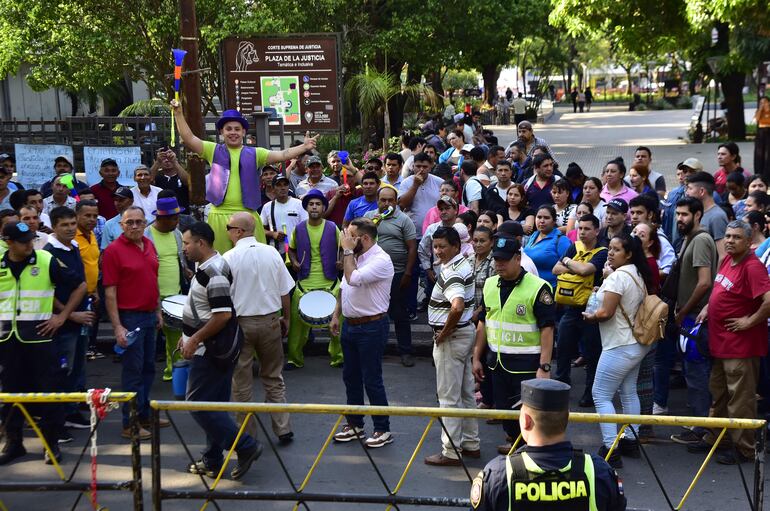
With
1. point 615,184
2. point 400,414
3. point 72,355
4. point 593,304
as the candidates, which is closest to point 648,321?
point 593,304

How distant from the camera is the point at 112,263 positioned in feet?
24.9

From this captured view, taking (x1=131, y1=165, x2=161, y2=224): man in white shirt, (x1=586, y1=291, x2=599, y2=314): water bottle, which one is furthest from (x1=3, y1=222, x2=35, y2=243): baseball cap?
(x1=586, y1=291, x2=599, y2=314): water bottle

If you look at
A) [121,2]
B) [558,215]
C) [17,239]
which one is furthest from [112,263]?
[121,2]

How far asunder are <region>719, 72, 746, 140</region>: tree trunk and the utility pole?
2008 centimetres

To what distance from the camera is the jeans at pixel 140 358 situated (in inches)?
295

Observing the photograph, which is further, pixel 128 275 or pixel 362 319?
pixel 128 275

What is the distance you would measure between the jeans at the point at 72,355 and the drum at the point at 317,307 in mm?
2098

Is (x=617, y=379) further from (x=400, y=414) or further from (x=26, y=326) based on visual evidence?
(x=26, y=326)

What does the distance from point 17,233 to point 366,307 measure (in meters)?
2.68

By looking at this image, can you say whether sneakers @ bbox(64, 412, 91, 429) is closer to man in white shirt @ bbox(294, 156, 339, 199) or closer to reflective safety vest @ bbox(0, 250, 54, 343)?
reflective safety vest @ bbox(0, 250, 54, 343)

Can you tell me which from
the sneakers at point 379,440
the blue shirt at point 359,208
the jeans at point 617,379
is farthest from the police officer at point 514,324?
A: the blue shirt at point 359,208

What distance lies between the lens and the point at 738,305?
6.98m

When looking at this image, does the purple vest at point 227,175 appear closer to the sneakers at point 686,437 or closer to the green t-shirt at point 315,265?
the green t-shirt at point 315,265

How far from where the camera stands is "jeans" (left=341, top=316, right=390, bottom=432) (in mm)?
7332
